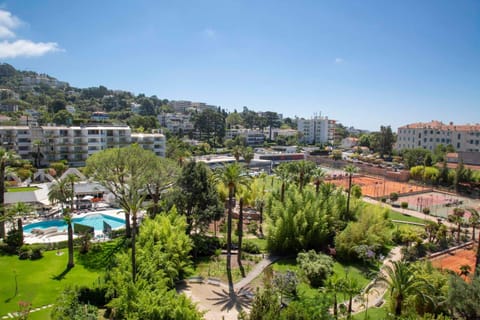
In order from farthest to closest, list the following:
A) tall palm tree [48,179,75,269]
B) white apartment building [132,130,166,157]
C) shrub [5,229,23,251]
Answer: white apartment building [132,130,166,157]
shrub [5,229,23,251]
tall palm tree [48,179,75,269]

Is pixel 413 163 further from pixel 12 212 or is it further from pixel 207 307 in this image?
pixel 12 212

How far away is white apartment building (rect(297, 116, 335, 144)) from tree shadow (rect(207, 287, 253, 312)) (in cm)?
12186

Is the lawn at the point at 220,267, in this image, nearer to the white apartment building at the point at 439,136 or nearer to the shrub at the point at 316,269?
the shrub at the point at 316,269

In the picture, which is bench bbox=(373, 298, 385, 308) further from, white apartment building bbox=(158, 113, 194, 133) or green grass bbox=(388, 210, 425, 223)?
white apartment building bbox=(158, 113, 194, 133)

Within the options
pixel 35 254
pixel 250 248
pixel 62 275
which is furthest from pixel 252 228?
pixel 35 254

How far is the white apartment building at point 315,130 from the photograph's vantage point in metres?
140

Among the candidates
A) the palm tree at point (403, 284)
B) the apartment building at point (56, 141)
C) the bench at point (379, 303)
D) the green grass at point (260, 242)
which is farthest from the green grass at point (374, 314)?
the apartment building at point (56, 141)

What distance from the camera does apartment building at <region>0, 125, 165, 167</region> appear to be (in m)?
62.9

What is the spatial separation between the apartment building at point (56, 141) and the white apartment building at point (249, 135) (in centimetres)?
6014

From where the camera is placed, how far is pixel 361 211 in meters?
35.8

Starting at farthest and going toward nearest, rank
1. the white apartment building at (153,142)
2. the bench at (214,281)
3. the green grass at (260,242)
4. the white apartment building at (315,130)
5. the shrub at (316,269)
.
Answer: the white apartment building at (315,130)
the white apartment building at (153,142)
the green grass at (260,242)
the shrub at (316,269)
the bench at (214,281)

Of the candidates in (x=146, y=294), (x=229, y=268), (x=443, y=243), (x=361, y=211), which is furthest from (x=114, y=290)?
(x=443, y=243)

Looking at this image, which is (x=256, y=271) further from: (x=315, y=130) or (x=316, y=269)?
(x=315, y=130)

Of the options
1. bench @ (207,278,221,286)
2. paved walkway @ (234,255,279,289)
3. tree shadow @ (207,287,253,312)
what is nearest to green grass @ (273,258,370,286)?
paved walkway @ (234,255,279,289)
